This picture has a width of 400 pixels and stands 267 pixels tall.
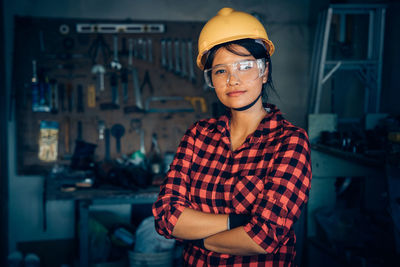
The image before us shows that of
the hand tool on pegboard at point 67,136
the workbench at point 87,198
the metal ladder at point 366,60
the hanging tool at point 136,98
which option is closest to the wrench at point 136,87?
the hanging tool at point 136,98

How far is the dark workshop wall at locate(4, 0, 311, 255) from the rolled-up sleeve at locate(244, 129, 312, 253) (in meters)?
2.38

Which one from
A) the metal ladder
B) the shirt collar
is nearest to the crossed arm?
the shirt collar

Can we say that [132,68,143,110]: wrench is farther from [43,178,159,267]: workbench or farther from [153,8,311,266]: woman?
[153,8,311,266]: woman

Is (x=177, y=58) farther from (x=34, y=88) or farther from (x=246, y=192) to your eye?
(x=246, y=192)

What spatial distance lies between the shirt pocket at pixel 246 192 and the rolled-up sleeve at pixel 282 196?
0.03m

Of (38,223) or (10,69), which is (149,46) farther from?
(38,223)

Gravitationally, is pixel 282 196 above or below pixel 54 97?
below

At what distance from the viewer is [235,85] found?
1.29 m

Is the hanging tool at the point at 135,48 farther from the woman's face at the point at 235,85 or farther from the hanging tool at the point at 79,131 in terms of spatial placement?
the woman's face at the point at 235,85

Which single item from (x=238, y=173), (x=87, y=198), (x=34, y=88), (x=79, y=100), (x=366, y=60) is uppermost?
(x=366, y=60)

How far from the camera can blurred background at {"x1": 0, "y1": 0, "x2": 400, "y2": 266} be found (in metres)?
2.79

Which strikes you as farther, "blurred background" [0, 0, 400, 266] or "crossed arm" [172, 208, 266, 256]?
"blurred background" [0, 0, 400, 266]

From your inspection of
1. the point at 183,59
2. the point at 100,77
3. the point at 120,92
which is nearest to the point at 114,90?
the point at 120,92

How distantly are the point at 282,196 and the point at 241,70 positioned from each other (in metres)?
0.51
